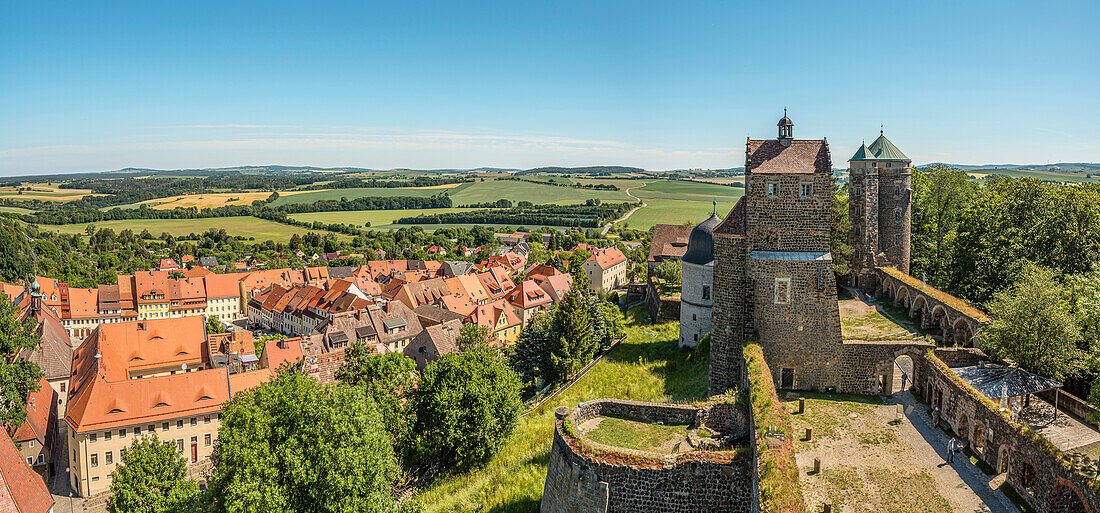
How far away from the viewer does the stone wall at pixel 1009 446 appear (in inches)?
524

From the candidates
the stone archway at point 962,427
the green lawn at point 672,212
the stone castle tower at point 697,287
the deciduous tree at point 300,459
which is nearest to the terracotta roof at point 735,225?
the stone castle tower at point 697,287

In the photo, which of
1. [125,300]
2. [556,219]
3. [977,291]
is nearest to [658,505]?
[977,291]

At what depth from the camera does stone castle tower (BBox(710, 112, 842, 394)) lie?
21312 mm

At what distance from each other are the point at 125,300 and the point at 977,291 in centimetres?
9186

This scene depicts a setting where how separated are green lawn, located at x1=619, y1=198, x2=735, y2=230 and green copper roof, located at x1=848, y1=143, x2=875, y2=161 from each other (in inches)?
3779

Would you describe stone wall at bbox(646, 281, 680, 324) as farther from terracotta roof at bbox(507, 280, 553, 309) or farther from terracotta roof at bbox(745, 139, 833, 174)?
terracotta roof at bbox(507, 280, 553, 309)

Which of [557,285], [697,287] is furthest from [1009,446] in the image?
[557,285]

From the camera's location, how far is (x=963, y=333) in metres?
26.2

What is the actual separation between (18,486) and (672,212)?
493 ft

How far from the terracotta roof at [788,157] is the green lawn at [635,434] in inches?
397

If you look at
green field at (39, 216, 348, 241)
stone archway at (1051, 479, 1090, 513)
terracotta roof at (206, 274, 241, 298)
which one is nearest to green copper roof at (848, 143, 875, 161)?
stone archway at (1051, 479, 1090, 513)

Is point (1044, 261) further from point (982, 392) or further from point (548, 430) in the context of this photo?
point (548, 430)

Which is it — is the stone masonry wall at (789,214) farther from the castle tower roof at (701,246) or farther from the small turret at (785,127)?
the castle tower roof at (701,246)

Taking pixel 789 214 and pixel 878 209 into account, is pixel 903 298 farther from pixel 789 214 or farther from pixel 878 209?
pixel 789 214
